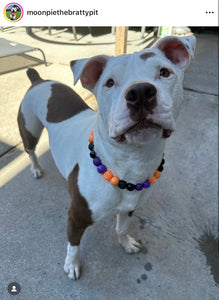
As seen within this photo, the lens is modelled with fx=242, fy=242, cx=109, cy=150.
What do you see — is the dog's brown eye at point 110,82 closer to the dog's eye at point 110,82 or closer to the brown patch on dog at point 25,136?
the dog's eye at point 110,82

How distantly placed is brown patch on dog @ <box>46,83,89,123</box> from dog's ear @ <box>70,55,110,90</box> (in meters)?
0.66

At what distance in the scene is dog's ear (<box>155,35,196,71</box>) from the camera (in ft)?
4.38

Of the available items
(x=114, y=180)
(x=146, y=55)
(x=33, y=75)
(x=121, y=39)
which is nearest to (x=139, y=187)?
(x=114, y=180)

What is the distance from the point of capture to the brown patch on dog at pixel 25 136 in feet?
7.04

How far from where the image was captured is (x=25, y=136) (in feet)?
7.43

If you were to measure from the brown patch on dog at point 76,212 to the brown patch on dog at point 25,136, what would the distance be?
0.76 m

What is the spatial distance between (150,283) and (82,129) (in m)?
1.34

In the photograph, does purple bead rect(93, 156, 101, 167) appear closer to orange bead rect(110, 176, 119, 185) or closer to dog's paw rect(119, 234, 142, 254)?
orange bead rect(110, 176, 119, 185)

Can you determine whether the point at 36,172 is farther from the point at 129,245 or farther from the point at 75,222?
the point at 129,245

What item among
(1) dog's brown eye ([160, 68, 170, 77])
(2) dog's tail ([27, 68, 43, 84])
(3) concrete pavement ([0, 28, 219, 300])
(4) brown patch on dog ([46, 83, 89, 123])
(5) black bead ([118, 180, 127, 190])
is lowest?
(3) concrete pavement ([0, 28, 219, 300])

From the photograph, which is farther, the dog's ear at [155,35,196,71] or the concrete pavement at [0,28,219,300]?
the concrete pavement at [0,28,219,300]

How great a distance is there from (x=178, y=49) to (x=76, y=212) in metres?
1.21
